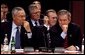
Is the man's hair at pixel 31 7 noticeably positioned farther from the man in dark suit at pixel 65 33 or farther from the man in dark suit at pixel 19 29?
the man in dark suit at pixel 65 33

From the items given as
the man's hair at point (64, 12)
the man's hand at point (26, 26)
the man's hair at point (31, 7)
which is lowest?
the man's hand at point (26, 26)

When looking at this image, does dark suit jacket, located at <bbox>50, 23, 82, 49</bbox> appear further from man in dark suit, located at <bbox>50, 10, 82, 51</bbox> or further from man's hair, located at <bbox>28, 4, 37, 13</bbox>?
man's hair, located at <bbox>28, 4, 37, 13</bbox>

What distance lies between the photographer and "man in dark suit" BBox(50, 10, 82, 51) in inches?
170

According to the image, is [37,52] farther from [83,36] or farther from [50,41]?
[83,36]

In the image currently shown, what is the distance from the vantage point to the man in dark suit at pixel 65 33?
4.33 m

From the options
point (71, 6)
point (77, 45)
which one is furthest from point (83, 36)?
point (71, 6)

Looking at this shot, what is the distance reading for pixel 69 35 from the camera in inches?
171

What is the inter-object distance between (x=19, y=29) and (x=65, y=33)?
0.60 metres

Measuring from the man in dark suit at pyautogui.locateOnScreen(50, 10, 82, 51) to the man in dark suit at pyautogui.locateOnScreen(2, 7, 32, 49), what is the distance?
33 centimetres

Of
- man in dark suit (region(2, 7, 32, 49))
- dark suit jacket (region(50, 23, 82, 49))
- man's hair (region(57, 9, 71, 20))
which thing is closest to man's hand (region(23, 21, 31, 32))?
man in dark suit (region(2, 7, 32, 49))

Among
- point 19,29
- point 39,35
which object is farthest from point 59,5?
point 19,29

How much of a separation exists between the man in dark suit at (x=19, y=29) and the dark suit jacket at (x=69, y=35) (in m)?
0.31

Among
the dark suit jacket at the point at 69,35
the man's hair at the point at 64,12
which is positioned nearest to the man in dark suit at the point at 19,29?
the dark suit jacket at the point at 69,35

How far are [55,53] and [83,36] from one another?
421 millimetres
